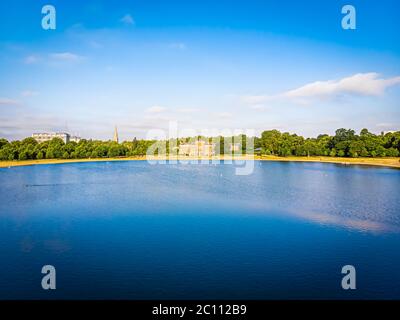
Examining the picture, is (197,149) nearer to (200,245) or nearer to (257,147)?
(257,147)

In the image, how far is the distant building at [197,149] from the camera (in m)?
90.7

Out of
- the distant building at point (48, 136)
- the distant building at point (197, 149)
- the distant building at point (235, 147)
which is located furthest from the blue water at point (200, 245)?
the distant building at point (48, 136)

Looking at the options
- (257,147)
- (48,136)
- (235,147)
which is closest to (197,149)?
(235,147)

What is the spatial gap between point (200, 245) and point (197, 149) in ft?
253

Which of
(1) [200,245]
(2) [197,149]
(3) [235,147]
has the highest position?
(3) [235,147]

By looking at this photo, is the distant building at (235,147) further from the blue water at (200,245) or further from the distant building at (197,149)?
the blue water at (200,245)

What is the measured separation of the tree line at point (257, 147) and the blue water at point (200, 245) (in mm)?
46478

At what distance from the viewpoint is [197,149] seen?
9144 centimetres

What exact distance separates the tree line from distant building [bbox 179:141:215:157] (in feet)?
6.54

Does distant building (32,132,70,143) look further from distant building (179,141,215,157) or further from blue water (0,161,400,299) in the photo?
blue water (0,161,400,299)

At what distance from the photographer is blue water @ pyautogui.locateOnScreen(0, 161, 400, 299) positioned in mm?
10625

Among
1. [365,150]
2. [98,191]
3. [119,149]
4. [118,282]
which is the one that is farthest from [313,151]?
[118,282]

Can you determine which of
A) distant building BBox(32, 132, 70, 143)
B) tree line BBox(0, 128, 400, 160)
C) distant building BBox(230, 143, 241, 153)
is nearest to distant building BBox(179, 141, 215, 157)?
tree line BBox(0, 128, 400, 160)
